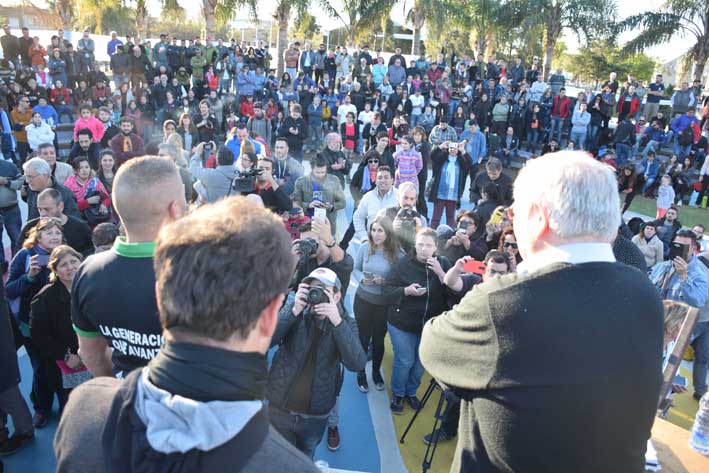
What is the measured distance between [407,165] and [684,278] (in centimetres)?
430

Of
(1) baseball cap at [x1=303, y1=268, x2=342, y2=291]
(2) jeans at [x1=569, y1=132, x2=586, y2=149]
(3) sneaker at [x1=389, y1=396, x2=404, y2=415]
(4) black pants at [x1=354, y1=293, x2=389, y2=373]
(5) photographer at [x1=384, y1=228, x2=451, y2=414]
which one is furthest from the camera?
(2) jeans at [x1=569, y1=132, x2=586, y2=149]

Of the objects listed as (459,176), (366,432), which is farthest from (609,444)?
(459,176)

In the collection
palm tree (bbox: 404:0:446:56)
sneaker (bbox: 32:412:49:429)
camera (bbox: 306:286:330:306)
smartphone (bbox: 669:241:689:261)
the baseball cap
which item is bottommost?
sneaker (bbox: 32:412:49:429)

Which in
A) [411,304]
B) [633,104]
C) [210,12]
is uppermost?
[210,12]

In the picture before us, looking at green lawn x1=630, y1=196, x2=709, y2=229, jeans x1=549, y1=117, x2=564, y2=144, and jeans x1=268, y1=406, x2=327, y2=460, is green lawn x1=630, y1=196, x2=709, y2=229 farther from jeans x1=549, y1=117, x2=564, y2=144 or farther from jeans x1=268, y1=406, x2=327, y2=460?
jeans x1=268, y1=406, x2=327, y2=460

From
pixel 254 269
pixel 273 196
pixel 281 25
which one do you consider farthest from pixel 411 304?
pixel 281 25

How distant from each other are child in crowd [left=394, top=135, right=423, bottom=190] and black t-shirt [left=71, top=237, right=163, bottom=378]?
653 centimetres

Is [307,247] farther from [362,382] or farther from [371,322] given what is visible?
[362,382]

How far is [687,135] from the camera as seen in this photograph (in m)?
14.5

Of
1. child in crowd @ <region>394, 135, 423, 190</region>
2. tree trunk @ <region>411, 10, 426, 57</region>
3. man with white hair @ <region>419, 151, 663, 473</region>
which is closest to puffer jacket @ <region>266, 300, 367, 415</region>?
man with white hair @ <region>419, 151, 663, 473</region>

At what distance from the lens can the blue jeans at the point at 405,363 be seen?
14.3ft

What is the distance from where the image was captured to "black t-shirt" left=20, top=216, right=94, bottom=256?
4594 millimetres

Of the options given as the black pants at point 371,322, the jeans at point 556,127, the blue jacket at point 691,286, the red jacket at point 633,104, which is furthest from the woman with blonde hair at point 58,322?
the red jacket at point 633,104

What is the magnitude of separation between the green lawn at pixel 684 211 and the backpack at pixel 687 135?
7.87 feet
